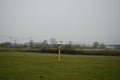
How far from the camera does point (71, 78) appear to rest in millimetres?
10609

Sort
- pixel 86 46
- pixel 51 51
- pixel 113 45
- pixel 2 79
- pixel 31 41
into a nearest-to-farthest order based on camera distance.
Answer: pixel 2 79
pixel 51 51
pixel 113 45
pixel 86 46
pixel 31 41

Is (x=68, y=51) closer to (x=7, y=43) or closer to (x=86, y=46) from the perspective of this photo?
(x=86, y=46)

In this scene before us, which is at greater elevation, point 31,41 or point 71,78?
point 31,41

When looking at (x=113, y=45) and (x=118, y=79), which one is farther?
(x=113, y=45)

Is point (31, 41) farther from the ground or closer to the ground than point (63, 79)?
farther from the ground

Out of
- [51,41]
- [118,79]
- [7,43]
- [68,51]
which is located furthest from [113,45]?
[7,43]

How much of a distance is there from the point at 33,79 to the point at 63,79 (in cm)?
181

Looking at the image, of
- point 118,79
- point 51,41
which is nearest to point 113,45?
point 51,41

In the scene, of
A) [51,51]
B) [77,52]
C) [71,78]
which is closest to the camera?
[71,78]

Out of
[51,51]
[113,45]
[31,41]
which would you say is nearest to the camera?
[51,51]

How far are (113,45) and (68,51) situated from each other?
42948mm

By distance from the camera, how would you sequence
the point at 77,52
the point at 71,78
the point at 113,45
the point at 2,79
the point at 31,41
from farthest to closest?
the point at 31,41
the point at 113,45
the point at 77,52
the point at 71,78
the point at 2,79

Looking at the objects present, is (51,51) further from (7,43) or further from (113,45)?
(7,43)

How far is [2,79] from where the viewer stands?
9797 millimetres
